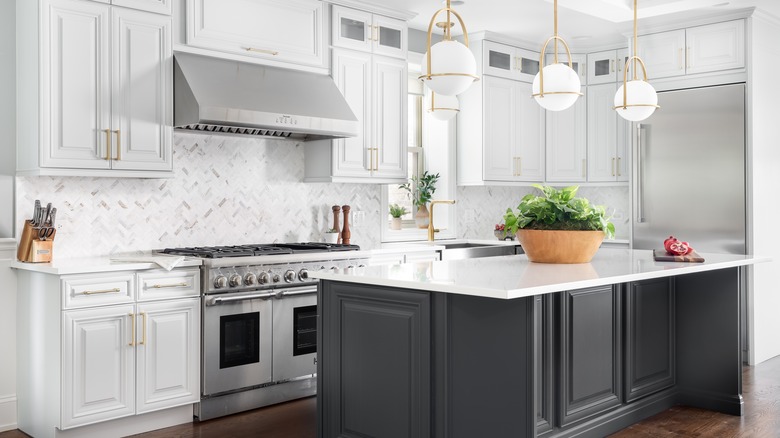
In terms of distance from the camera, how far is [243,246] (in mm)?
4777

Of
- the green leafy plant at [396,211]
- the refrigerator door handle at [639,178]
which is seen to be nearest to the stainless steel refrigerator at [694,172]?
the refrigerator door handle at [639,178]

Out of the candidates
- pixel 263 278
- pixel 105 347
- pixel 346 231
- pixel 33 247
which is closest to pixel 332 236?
pixel 346 231

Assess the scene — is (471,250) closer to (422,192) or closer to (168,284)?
(422,192)

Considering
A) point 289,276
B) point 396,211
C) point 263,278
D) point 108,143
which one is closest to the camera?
point 108,143

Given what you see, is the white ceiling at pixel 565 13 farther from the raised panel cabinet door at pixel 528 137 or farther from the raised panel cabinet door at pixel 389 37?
the raised panel cabinet door at pixel 528 137

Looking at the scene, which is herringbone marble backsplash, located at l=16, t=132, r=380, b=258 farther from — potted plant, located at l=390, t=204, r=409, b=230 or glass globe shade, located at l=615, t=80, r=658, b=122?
glass globe shade, located at l=615, t=80, r=658, b=122

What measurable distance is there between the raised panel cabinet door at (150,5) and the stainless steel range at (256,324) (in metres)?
1.39

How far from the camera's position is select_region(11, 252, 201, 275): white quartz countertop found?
3.63m

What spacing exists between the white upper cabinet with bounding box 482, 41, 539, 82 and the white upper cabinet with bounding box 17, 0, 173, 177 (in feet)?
9.64

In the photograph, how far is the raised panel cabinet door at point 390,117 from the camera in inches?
210

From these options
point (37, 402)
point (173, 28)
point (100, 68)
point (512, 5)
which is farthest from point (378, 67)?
point (37, 402)

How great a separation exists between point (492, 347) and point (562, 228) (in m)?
1.01

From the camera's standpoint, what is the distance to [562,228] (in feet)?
12.6

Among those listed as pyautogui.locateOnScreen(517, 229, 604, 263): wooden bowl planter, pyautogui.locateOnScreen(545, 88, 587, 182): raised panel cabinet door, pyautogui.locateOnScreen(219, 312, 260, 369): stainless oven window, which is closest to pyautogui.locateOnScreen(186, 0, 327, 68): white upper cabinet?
pyautogui.locateOnScreen(219, 312, 260, 369): stainless oven window
